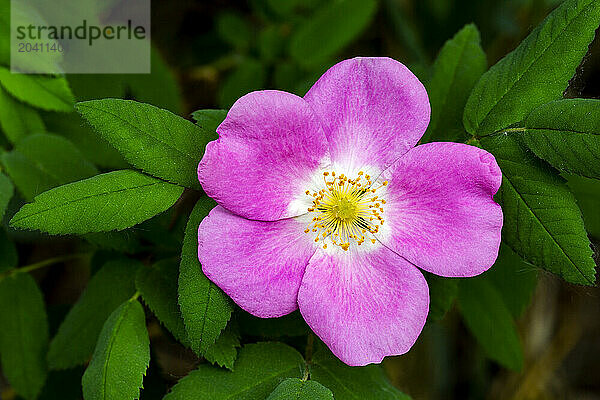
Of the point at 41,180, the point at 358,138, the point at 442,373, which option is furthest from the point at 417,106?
the point at 442,373

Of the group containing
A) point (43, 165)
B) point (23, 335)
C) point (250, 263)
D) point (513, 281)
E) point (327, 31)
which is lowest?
point (23, 335)

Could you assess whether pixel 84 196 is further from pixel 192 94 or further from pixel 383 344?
pixel 192 94

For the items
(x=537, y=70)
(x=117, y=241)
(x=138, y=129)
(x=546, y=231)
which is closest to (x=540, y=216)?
(x=546, y=231)

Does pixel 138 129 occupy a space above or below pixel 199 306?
above

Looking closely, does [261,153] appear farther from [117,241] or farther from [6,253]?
[6,253]

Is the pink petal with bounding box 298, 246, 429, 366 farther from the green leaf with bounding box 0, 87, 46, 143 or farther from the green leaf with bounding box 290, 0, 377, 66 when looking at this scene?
the green leaf with bounding box 290, 0, 377, 66

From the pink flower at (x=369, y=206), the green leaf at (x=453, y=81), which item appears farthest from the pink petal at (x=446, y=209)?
the green leaf at (x=453, y=81)
